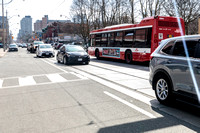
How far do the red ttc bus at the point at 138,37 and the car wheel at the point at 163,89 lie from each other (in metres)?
9.56

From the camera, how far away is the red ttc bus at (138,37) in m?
15.8

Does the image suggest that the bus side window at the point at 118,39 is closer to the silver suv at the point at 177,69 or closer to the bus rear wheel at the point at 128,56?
the bus rear wheel at the point at 128,56

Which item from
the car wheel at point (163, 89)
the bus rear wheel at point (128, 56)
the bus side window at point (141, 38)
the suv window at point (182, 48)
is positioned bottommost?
the car wheel at point (163, 89)

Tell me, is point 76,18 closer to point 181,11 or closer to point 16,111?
point 181,11

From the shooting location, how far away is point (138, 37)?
17109 millimetres

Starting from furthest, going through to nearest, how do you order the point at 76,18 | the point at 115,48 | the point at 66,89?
the point at 76,18
the point at 115,48
the point at 66,89

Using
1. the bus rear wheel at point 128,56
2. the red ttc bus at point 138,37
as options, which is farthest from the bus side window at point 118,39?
the bus rear wheel at point 128,56

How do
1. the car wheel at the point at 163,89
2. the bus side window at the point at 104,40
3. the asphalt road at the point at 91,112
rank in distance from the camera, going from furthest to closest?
1. the bus side window at the point at 104,40
2. the car wheel at the point at 163,89
3. the asphalt road at the point at 91,112

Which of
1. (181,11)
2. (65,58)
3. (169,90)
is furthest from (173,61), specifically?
(181,11)

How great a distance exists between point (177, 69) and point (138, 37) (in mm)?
11778

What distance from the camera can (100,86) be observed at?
877cm

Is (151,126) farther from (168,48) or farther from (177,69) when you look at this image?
(168,48)

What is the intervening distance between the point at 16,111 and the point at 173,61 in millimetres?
4030

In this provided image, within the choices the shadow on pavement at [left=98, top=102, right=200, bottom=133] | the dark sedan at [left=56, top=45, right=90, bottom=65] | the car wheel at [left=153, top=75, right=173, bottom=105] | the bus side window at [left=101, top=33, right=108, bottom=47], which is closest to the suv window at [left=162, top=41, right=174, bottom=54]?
the car wheel at [left=153, top=75, right=173, bottom=105]
